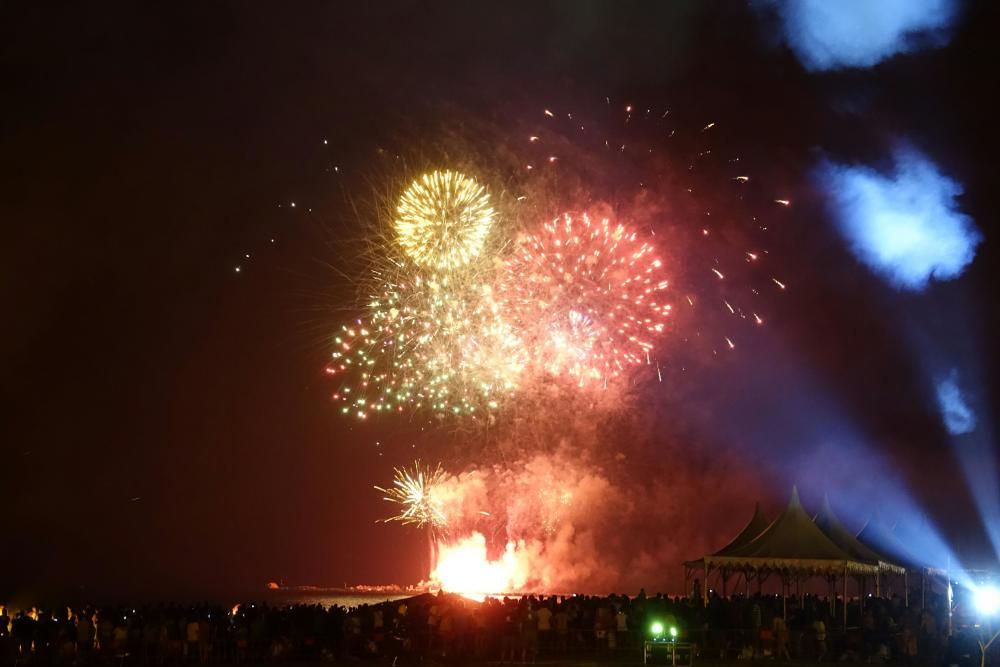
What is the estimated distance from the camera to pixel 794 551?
3117 cm

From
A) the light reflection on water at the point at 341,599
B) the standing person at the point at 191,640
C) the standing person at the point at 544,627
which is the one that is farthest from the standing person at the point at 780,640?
the light reflection on water at the point at 341,599

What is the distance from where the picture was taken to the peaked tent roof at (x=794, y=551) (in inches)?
1206

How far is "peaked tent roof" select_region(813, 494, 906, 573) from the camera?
31.7m

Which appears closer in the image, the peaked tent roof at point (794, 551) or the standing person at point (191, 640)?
the standing person at point (191, 640)

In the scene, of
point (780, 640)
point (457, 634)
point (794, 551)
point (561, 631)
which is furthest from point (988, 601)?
point (457, 634)

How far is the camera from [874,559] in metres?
31.8

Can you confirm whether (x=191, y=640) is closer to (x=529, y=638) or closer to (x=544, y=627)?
(x=529, y=638)

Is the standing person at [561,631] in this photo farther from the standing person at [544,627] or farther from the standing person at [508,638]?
the standing person at [508,638]

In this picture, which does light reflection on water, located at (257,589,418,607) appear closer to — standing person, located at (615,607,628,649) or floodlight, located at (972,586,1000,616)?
standing person, located at (615,607,628,649)

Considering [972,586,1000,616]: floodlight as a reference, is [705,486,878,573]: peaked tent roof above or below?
above

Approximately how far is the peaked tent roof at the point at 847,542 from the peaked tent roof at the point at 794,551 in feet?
1.97

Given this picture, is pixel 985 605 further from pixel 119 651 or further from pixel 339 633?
pixel 119 651

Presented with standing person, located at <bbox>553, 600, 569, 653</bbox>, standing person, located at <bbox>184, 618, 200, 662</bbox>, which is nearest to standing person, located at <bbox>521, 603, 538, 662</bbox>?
standing person, located at <bbox>553, 600, 569, 653</bbox>

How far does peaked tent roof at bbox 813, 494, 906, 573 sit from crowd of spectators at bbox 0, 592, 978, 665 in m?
3.26
